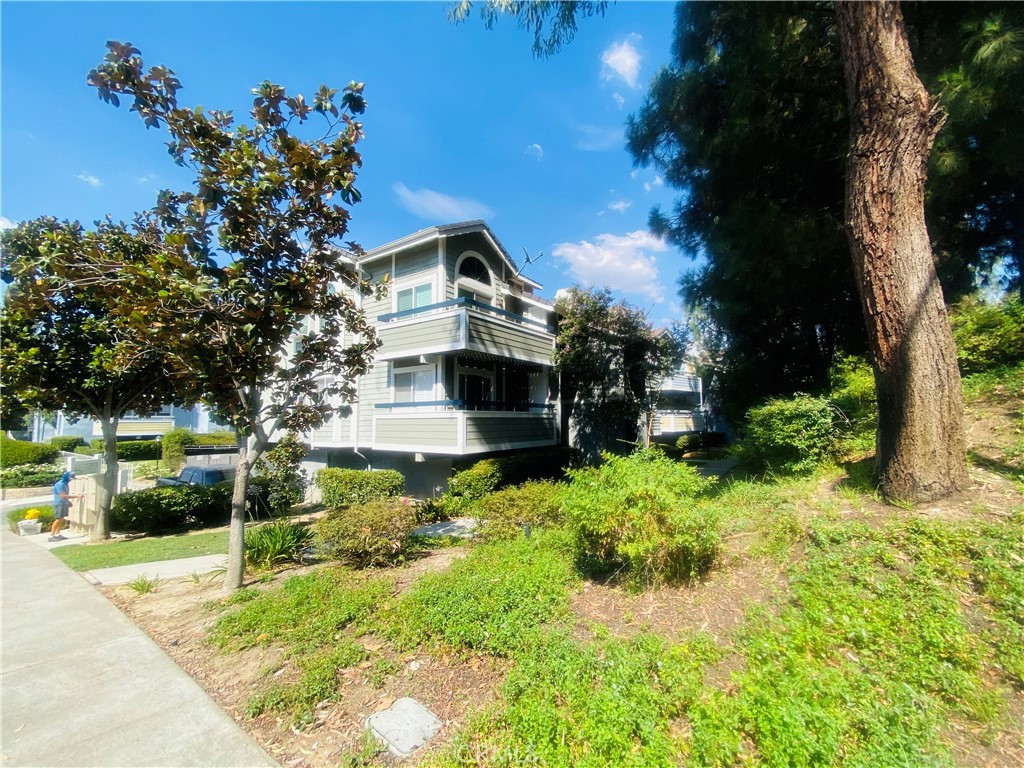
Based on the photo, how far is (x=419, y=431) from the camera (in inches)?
468

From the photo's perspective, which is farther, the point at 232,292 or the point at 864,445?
the point at 864,445

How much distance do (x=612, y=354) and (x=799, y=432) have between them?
7.52 metres

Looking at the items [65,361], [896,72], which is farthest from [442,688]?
[65,361]

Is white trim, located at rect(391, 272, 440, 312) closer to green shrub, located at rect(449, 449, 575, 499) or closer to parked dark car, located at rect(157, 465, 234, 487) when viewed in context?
green shrub, located at rect(449, 449, 575, 499)

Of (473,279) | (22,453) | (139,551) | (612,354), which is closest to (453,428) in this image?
(473,279)

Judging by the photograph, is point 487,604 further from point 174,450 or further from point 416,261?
point 174,450

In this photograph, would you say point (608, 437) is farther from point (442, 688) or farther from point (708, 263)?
point (442, 688)

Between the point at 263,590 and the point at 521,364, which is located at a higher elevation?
the point at 521,364

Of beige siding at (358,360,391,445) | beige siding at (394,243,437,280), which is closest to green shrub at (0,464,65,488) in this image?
beige siding at (358,360,391,445)

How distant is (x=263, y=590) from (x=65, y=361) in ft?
26.1

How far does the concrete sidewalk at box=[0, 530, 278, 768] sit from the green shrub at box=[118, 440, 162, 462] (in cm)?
2593

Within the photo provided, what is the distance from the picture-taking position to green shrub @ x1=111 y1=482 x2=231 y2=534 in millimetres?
10852

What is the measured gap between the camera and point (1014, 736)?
2.43 meters

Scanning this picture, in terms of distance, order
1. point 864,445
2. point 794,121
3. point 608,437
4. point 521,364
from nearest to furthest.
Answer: point 864,445
point 794,121
point 521,364
point 608,437
